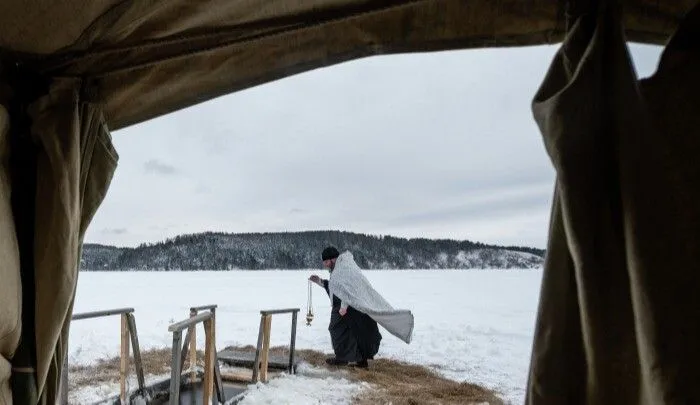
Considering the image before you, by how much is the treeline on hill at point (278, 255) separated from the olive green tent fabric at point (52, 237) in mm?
45689

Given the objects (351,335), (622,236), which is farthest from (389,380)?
(622,236)

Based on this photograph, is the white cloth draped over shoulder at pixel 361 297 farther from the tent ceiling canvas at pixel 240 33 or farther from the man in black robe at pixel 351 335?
the tent ceiling canvas at pixel 240 33

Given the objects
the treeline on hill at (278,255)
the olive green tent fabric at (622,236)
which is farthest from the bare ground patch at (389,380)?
the treeline on hill at (278,255)

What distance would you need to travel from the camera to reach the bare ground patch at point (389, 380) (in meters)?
5.20

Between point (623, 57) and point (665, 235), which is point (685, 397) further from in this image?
point (623, 57)

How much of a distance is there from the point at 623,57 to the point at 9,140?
5.92 feet

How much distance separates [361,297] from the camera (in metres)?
7.14

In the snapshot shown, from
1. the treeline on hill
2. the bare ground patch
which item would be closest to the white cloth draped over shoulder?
the bare ground patch

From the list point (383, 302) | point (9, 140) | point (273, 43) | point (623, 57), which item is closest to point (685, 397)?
point (623, 57)

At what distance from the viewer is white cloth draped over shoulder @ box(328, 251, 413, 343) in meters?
7.09

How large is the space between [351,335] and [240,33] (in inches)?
241

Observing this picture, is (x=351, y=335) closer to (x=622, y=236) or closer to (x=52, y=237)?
(x=52, y=237)

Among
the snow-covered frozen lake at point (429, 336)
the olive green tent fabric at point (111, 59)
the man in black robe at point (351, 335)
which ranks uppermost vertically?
the olive green tent fabric at point (111, 59)

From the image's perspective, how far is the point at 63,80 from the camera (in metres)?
1.68
